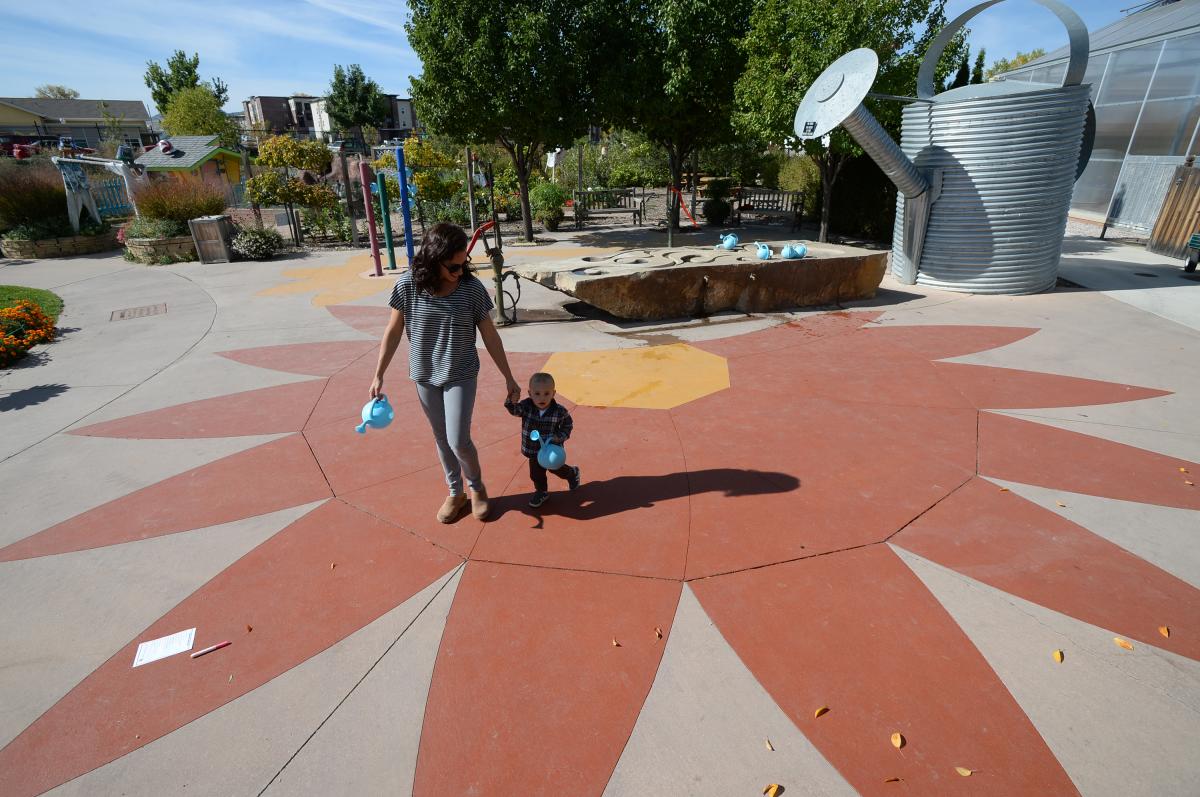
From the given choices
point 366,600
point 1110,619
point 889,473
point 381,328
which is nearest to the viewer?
point 1110,619

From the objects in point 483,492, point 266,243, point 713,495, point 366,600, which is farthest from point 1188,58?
point 266,243

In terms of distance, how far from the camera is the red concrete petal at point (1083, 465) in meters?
4.36

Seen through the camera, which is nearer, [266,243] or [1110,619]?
[1110,619]

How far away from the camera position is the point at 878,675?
288cm

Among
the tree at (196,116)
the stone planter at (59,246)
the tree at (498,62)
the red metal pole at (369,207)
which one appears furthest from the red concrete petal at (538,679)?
the tree at (196,116)

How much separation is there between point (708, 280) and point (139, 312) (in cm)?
967

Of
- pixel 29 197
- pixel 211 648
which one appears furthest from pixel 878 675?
pixel 29 197

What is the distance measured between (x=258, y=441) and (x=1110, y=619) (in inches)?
249

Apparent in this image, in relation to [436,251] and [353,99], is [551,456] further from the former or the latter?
[353,99]

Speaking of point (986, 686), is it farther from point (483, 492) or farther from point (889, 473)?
point (483, 492)

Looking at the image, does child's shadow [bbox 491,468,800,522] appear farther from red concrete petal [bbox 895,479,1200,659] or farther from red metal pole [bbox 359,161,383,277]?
red metal pole [bbox 359,161,383,277]

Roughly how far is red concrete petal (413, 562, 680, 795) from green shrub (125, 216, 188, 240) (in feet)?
53.9

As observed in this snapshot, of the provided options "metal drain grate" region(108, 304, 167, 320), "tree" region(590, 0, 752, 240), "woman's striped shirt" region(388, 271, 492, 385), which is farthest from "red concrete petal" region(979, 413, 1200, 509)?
"metal drain grate" region(108, 304, 167, 320)

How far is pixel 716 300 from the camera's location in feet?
30.4
